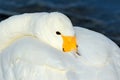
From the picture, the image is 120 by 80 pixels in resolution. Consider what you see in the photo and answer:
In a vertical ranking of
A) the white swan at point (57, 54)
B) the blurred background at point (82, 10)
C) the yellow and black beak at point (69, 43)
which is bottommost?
the blurred background at point (82, 10)

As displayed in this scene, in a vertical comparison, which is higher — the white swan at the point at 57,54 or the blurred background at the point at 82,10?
the white swan at the point at 57,54

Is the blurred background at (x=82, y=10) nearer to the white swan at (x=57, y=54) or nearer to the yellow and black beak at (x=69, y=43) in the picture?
the white swan at (x=57, y=54)

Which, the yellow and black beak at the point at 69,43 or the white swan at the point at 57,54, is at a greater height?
the yellow and black beak at the point at 69,43

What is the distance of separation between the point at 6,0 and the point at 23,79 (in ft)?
11.0

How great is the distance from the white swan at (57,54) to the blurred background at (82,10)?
2114 mm

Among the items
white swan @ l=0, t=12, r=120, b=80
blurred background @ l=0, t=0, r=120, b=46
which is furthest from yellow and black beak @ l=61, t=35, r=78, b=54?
blurred background @ l=0, t=0, r=120, b=46

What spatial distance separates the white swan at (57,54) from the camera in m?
4.37

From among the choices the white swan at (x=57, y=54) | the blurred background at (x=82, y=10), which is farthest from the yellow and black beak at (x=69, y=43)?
the blurred background at (x=82, y=10)

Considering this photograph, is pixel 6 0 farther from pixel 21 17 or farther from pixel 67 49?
pixel 67 49

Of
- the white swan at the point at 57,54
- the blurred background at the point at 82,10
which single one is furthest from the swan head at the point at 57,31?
the blurred background at the point at 82,10

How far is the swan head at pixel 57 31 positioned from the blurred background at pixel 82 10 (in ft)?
7.48

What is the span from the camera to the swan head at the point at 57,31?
14.4 feet

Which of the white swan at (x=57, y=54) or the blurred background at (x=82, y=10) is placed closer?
the white swan at (x=57, y=54)

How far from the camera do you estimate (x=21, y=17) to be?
5.11 metres
